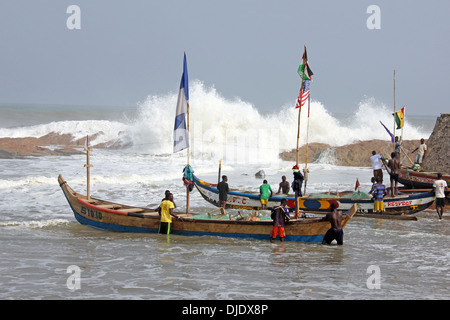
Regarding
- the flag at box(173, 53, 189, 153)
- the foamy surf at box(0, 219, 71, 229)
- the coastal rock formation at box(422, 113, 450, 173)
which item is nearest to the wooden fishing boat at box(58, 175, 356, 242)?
the foamy surf at box(0, 219, 71, 229)

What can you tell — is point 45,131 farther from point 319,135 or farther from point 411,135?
point 411,135

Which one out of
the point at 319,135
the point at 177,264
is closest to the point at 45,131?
the point at 319,135

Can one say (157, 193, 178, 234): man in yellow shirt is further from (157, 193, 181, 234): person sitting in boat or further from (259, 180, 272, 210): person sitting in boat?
(259, 180, 272, 210): person sitting in boat

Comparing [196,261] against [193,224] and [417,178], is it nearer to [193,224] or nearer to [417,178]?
[193,224]

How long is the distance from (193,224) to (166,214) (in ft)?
2.00

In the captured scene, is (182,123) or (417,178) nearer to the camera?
(182,123)

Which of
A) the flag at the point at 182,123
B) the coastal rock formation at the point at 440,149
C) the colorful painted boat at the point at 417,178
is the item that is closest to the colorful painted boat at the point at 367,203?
the colorful painted boat at the point at 417,178

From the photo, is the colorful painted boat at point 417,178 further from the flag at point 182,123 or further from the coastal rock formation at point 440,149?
the flag at point 182,123

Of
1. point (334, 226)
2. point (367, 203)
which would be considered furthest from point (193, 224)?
point (367, 203)

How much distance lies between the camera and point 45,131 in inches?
2116

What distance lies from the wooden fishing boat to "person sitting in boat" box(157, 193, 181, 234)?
133mm

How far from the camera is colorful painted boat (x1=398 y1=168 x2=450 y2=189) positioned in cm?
1881

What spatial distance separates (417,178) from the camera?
1927 cm
